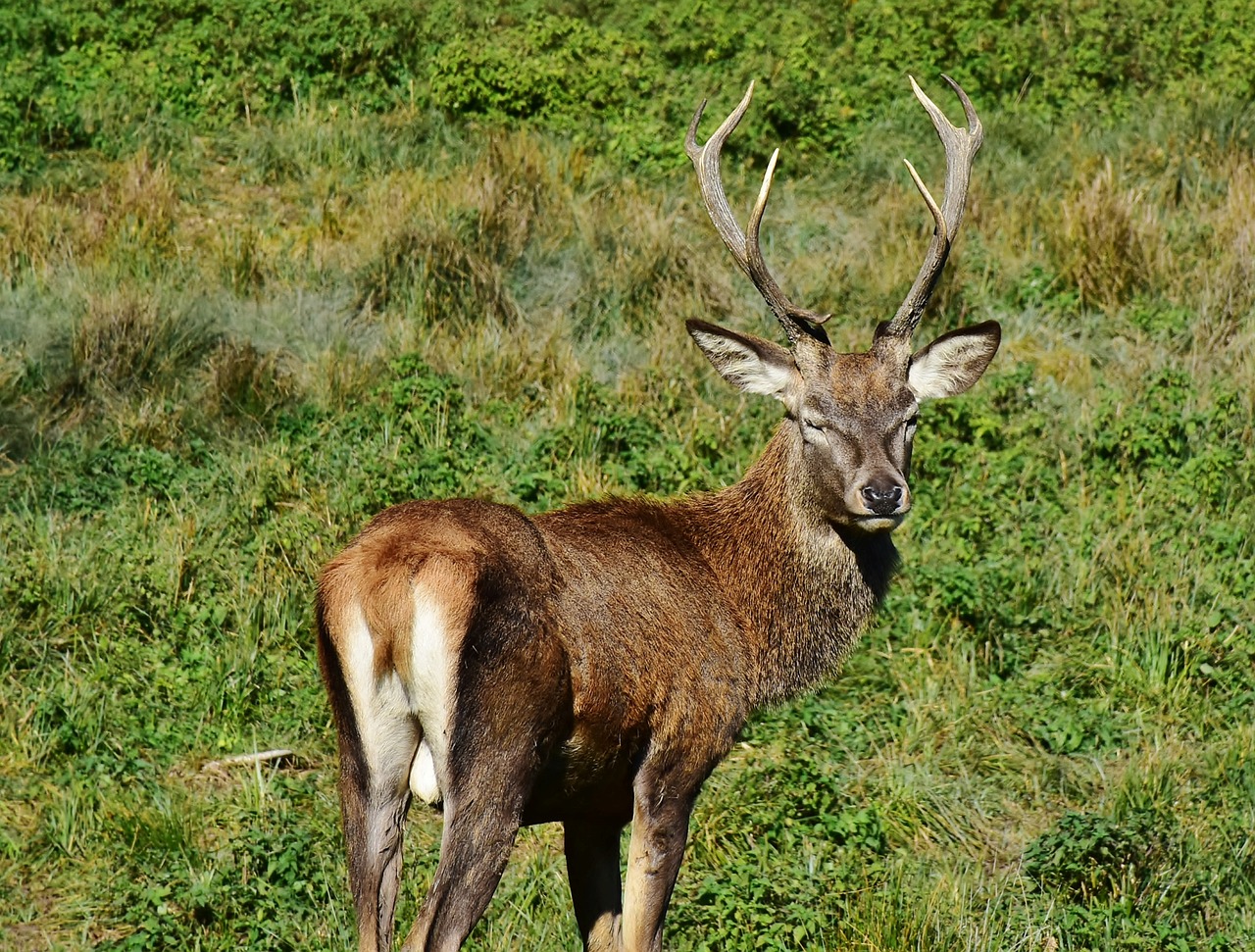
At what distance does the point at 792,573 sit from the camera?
17.9ft

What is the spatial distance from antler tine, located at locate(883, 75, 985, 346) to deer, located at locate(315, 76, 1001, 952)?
0.01m

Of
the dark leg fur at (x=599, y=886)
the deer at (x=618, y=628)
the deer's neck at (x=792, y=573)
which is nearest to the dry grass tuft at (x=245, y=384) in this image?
the deer at (x=618, y=628)

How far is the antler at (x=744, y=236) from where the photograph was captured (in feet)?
18.1

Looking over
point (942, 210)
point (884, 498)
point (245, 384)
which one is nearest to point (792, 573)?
point (884, 498)

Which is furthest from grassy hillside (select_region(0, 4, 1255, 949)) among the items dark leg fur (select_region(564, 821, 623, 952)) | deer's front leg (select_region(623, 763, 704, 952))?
deer's front leg (select_region(623, 763, 704, 952))

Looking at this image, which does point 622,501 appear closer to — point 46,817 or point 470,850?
point 470,850

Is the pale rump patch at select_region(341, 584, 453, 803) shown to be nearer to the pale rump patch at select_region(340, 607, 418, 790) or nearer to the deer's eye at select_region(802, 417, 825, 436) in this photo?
the pale rump patch at select_region(340, 607, 418, 790)

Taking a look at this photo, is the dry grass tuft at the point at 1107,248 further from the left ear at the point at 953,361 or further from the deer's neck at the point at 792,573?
the deer's neck at the point at 792,573

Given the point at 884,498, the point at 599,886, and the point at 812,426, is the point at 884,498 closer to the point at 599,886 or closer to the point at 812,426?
the point at 812,426

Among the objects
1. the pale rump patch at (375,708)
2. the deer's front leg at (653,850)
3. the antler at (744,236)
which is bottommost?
the deer's front leg at (653,850)

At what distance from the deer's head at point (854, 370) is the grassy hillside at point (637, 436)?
54.7 inches

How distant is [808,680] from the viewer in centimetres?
546

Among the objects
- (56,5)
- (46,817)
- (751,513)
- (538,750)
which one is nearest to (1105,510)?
(751,513)

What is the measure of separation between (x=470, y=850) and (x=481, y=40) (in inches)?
329
